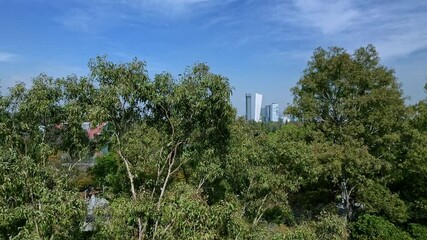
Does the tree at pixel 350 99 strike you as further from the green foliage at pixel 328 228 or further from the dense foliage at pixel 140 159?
the green foliage at pixel 328 228

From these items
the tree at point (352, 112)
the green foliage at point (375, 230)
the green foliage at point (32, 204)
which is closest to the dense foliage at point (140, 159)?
the green foliage at point (32, 204)

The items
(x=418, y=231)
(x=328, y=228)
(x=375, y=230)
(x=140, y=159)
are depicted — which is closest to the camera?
(x=140, y=159)

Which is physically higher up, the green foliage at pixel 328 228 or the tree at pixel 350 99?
the tree at pixel 350 99

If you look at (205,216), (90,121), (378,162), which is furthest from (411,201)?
(90,121)

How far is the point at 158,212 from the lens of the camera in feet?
17.9

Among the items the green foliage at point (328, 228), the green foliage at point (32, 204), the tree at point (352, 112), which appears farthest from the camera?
the tree at point (352, 112)

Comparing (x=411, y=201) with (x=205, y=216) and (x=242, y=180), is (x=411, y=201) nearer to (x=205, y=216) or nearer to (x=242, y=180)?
(x=242, y=180)

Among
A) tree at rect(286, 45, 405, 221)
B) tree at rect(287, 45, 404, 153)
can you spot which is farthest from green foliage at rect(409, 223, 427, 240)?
tree at rect(287, 45, 404, 153)

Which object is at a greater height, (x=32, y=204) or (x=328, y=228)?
(x=32, y=204)

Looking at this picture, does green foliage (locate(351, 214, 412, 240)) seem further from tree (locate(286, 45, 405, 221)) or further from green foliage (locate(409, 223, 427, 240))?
tree (locate(286, 45, 405, 221))

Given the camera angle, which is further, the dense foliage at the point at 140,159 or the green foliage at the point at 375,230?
the green foliage at the point at 375,230

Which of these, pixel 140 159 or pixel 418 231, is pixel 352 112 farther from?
pixel 140 159

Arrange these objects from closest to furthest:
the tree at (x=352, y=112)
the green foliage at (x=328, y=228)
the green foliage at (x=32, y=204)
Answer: the green foliage at (x=32, y=204) < the green foliage at (x=328, y=228) < the tree at (x=352, y=112)

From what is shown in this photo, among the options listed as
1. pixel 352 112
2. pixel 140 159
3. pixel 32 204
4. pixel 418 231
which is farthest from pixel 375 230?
pixel 32 204
